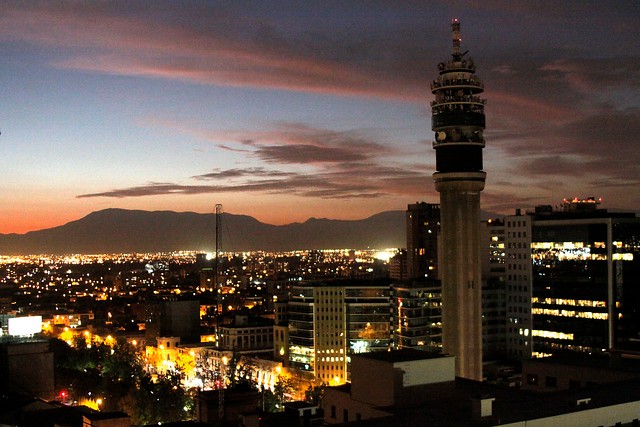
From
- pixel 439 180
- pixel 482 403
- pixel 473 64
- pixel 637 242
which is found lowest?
pixel 482 403

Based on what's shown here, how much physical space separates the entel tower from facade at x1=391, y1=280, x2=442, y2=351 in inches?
340

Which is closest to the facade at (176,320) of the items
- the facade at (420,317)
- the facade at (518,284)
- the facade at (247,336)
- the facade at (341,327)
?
the facade at (247,336)

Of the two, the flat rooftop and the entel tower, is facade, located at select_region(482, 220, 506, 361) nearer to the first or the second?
the entel tower

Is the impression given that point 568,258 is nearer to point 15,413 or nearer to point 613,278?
point 613,278

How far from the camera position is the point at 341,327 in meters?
125

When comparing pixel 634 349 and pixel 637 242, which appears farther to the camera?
pixel 637 242

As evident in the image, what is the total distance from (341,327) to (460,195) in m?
30.5

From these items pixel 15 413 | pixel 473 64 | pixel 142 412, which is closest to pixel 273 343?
pixel 473 64

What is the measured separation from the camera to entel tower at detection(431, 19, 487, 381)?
10425 centimetres

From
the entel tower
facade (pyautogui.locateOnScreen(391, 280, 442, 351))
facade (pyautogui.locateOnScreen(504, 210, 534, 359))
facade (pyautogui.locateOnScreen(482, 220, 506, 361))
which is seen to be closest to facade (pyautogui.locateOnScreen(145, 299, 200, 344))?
facade (pyautogui.locateOnScreen(391, 280, 442, 351))

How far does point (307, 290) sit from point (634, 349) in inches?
3252

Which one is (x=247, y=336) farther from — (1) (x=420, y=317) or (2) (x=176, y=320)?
(1) (x=420, y=317)

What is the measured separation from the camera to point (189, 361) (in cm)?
13312

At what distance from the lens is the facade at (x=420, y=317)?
374ft
